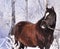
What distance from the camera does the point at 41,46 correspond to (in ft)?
5.03

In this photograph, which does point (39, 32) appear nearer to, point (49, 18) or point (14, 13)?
point (49, 18)

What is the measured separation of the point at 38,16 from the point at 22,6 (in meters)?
0.18

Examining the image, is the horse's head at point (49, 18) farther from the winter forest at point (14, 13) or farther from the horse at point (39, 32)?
the winter forest at point (14, 13)

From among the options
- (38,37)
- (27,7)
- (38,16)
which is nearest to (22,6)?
(27,7)

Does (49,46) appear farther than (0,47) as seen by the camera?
No

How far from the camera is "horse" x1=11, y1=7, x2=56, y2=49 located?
1.47m

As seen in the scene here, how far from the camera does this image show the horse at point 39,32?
57.8 inches

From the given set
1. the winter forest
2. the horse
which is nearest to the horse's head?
the horse

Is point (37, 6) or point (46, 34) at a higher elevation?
point (37, 6)

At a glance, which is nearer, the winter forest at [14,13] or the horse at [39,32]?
the horse at [39,32]

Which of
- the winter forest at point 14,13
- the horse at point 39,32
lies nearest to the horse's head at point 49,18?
the horse at point 39,32

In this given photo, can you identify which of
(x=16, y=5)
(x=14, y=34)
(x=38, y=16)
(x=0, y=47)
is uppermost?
(x=16, y=5)

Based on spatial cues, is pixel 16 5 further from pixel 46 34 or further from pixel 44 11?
pixel 46 34

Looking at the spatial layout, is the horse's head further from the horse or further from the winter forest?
the winter forest
